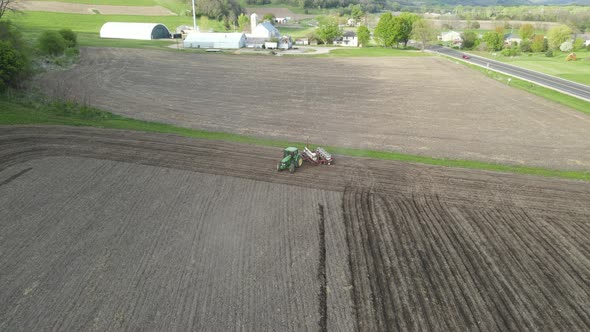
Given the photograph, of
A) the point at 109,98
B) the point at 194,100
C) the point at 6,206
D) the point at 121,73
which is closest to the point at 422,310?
the point at 6,206

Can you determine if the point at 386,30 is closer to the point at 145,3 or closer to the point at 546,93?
the point at 546,93

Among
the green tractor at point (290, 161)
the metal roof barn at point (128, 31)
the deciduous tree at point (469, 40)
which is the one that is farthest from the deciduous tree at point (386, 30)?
the green tractor at point (290, 161)

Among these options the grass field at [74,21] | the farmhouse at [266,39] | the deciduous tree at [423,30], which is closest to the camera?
the farmhouse at [266,39]

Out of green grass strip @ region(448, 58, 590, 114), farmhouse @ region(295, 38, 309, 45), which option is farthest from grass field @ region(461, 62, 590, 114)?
farmhouse @ region(295, 38, 309, 45)

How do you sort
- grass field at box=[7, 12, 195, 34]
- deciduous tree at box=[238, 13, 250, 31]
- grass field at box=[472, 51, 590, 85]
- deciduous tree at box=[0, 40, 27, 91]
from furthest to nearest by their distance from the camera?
deciduous tree at box=[238, 13, 250, 31], grass field at box=[7, 12, 195, 34], grass field at box=[472, 51, 590, 85], deciduous tree at box=[0, 40, 27, 91]

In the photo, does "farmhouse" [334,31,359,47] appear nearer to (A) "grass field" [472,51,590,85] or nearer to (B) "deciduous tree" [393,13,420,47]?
(B) "deciduous tree" [393,13,420,47]

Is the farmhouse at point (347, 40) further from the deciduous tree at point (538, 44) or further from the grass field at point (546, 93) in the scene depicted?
the grass field at point (546, 93)

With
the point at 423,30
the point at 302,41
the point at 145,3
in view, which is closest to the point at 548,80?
the point at 423,30
